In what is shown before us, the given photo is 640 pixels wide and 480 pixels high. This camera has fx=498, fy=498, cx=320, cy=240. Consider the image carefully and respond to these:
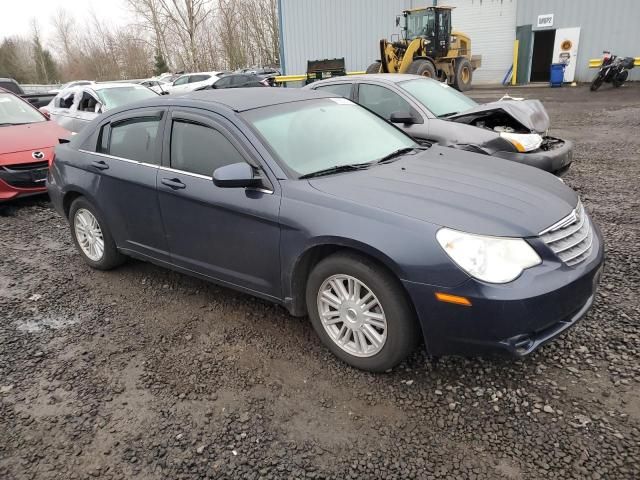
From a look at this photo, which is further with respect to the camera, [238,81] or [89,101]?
[238,81]

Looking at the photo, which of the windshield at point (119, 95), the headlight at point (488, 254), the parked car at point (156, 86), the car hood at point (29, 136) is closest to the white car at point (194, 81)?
the parked car at point (156, 86)

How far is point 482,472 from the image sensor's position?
7.37 feet

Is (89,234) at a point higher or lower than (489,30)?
lower

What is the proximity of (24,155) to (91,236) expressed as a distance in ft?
10.1

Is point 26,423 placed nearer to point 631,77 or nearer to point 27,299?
point 27,299

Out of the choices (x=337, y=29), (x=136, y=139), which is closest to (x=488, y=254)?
(x=136, y=139)

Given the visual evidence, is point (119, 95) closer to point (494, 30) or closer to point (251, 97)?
point (251, 97)

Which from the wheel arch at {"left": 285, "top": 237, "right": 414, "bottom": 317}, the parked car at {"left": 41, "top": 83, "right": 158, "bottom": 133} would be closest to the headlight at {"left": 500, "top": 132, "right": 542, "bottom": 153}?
the wheel arch at {"left": 285, "top": 237, "right": 414, "bottom": 317}

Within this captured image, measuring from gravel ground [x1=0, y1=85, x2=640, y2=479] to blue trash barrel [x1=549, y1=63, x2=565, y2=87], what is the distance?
2021cm

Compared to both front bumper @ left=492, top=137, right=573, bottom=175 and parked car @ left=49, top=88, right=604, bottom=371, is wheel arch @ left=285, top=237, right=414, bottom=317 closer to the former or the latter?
parked car @ left=49, top=88, right=604, bottom=371

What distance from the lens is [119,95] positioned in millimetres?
9812

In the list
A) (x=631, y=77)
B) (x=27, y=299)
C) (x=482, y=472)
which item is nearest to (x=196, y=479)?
(x=482, y=472)

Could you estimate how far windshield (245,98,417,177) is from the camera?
→ 3334 millimetres

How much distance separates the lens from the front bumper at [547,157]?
5.61 metres
